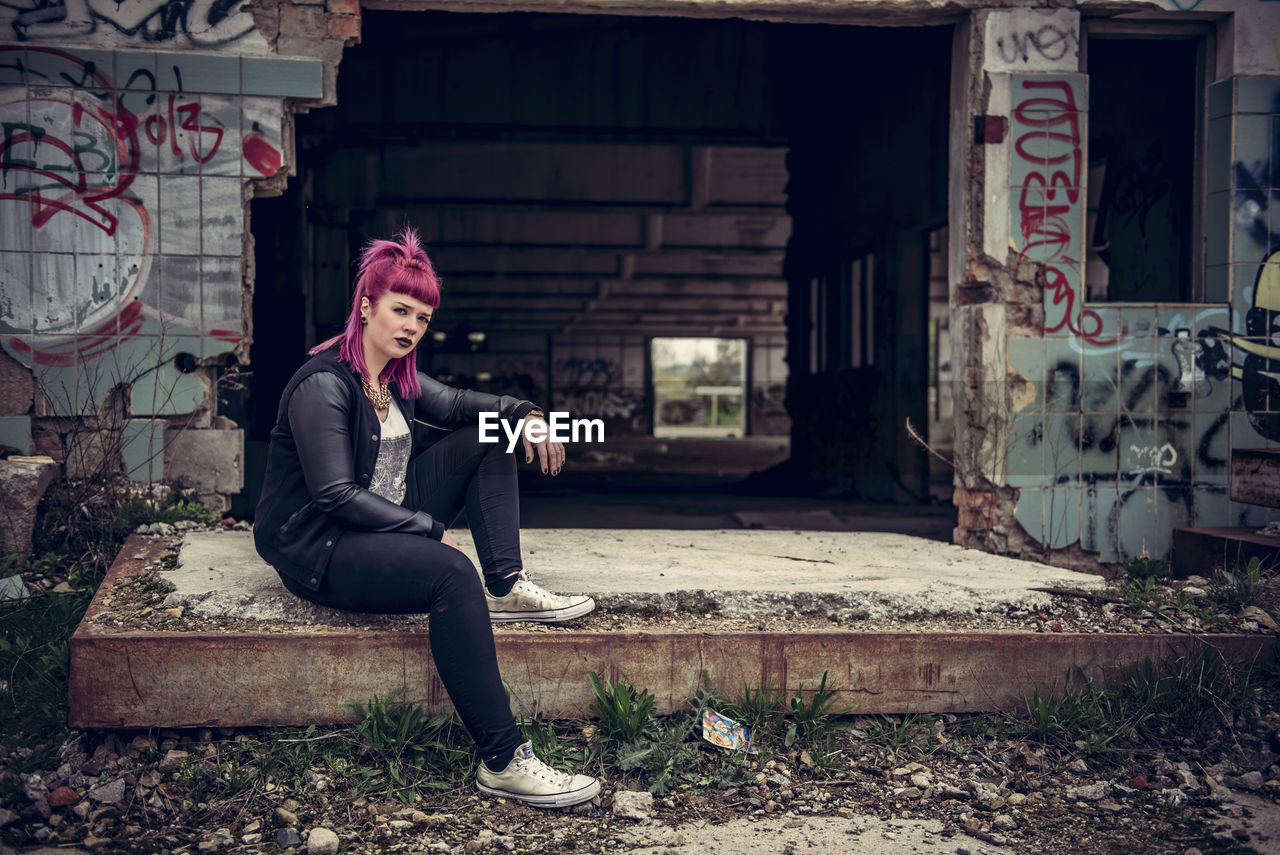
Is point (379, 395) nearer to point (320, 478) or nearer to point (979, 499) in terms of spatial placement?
point (320, 478)

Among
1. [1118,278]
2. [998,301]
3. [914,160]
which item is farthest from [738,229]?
[998,301]

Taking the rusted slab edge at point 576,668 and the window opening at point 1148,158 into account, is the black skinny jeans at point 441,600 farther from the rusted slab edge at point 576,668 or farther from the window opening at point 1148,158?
the window opening at point 1148,158

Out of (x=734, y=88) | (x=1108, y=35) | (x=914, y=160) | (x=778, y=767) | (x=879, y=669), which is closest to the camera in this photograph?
(x=778, y=767)

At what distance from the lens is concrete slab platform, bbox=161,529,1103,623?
135 inches

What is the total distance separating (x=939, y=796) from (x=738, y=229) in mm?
15608

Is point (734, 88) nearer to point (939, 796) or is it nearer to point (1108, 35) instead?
point (1108, 35)

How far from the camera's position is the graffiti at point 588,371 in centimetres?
2950

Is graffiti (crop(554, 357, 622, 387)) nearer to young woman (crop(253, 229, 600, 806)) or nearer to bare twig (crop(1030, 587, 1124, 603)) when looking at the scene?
bare twig (crop(1030, 587, 1124, 603))

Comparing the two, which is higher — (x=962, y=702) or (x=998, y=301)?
(x=998, y=301)

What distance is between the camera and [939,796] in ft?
9.71

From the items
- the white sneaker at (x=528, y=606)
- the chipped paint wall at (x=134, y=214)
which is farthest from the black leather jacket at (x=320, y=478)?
the chipped paint wall at (x=134, y=214)

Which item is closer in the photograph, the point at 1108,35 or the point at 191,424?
the point at 191,424

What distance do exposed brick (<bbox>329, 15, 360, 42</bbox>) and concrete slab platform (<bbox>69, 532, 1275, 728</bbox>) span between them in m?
2.89

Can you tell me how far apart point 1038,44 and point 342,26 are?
3601mm
